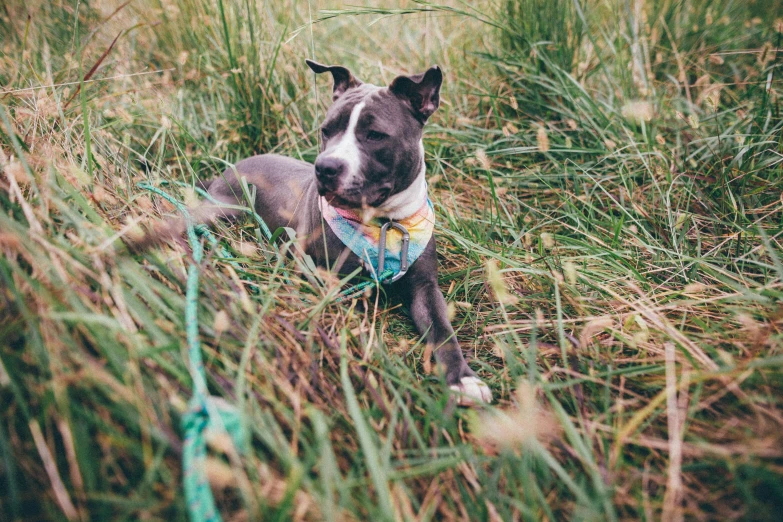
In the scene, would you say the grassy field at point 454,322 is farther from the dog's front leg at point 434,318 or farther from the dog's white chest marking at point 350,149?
the dog's white chest marking at point 350,149

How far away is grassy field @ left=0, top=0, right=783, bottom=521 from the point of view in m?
1.30

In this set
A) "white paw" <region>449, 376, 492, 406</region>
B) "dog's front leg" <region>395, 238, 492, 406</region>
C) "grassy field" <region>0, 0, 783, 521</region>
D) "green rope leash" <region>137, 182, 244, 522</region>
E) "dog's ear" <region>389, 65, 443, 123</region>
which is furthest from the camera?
"dog's ear" <region>389, 65, 443, 123</region>

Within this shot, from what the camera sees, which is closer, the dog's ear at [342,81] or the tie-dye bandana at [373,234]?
the tie-dye bandana at [373,234]

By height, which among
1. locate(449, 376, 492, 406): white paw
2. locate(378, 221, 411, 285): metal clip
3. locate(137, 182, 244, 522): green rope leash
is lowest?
locate(449, 376, 492, 406): white paw

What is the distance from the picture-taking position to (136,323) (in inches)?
64.7

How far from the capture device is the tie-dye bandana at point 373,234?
8.45 feet

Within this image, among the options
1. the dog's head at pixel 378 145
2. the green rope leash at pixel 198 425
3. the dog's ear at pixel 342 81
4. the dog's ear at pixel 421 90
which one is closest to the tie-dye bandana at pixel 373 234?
the dog's head at pixel 378 145

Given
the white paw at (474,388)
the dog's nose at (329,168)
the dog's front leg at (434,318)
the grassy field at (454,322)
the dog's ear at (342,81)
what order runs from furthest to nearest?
the dog's ear at (342,81)
the dog's nose at (329,168)
the dog's front leg at (434,318)
the white paw at (474,388)
the grassy field at (454,322)

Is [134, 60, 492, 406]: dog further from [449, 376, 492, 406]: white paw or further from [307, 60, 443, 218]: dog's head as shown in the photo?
[449, 376, 492, 406]: white paw

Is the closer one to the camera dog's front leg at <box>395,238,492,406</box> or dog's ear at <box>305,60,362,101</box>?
dog's front leg at <box>395,238,492,406</box>

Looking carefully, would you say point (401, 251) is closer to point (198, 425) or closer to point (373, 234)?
point (373, 234)

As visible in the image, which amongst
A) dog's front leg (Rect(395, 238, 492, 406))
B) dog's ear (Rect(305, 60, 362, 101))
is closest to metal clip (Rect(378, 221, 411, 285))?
dog's front leg (Rect(395, 238, 492, 406))

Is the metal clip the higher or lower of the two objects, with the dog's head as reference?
lower

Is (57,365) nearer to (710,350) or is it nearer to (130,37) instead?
(710,350)
